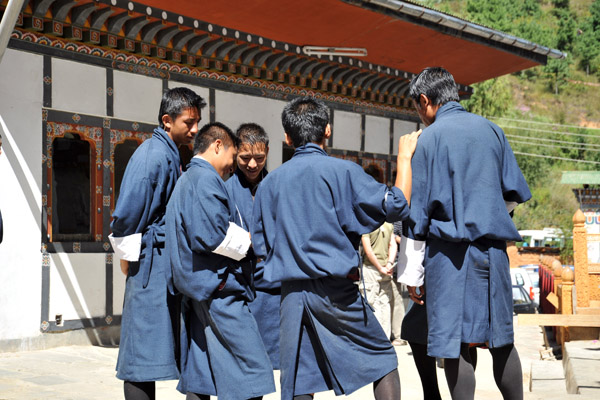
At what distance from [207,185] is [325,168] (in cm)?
54

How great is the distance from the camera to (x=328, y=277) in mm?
3154

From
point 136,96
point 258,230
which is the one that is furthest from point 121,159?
point 258,230

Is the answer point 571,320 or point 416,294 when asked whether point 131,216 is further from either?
point 571,320

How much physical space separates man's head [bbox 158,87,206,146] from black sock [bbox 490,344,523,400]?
1.81 m

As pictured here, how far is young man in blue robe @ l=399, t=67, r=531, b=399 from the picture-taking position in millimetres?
3248

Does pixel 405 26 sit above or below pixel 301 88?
above

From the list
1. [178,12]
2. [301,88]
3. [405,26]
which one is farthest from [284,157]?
[178,12]

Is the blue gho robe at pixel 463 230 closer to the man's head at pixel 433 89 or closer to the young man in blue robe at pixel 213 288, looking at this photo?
the man's head at pixel 433 89

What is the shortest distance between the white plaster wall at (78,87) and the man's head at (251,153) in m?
→ 4.07

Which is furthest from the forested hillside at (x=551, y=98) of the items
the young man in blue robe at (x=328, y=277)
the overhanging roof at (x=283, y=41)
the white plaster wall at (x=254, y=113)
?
the young man in blue robe at (x=328, y=277)

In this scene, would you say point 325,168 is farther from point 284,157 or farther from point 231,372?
point 284,157

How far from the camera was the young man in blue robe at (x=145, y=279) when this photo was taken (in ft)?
11.5

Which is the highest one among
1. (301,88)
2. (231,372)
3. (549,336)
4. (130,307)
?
(301,88)

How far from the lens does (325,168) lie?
3193 mm
